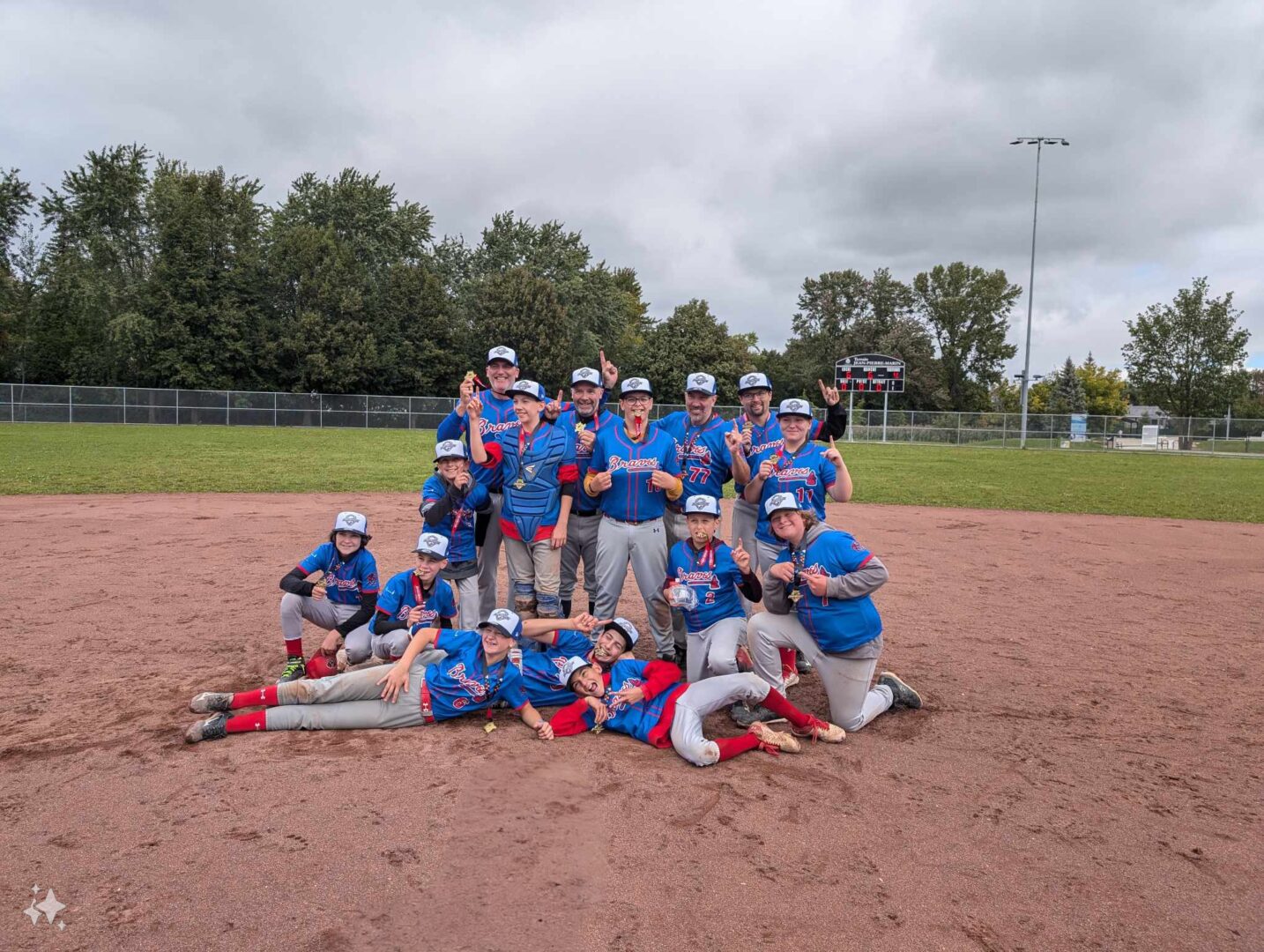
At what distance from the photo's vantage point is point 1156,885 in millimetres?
3438

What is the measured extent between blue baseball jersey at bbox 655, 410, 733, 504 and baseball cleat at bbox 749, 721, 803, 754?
204cm

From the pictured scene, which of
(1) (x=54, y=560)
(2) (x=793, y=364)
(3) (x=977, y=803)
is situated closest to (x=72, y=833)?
(3) (x=977, y=803)

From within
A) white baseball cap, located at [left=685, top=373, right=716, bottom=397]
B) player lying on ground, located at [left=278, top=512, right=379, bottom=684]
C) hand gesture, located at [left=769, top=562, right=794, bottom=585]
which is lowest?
player lying on ground, located at [left=278, top=512, right=379, bottom=684]

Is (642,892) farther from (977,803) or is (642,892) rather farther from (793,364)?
(793,364)

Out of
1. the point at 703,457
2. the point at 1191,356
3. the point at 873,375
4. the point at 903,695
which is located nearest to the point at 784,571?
the point at 903,695

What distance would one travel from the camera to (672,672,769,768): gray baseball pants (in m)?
4.56

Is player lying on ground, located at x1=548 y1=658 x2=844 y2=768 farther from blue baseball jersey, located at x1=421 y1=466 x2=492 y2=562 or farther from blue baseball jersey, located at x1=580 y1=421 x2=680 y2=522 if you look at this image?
blue baseball jersey, located at x1=421 y1=466 x2=492 y2=562

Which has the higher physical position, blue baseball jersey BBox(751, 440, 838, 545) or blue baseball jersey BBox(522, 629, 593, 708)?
blue baseball jersey BBox(751, 440, 838, 545)

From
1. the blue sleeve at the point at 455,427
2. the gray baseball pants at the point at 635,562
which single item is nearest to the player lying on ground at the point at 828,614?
the gray baseball pants at the point at 635,562

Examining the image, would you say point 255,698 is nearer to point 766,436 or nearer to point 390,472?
point 766,436

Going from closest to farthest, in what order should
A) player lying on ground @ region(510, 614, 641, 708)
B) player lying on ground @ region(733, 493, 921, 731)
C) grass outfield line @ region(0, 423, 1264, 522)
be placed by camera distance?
1. player lying on ground @ region(733, 493, 921, 731)
2. player lying on ground @ region(510, 614, 641, 708)
3. grass outfield line @ region(0, 423, 1264, 522)

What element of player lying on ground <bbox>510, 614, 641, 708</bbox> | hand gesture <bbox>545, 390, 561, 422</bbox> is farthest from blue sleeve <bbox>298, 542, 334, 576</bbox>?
hand gesture <bbox>545, 390, 561, 422</bbox>

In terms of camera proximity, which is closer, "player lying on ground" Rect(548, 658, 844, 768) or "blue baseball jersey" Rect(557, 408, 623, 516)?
"player lying on ground" Rect(548, 658, 844, 768)

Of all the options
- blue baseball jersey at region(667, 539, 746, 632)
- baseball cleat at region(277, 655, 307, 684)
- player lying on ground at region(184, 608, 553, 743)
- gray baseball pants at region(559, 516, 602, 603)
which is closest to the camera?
player lying on ground at region(184, 608, 553, 743)
